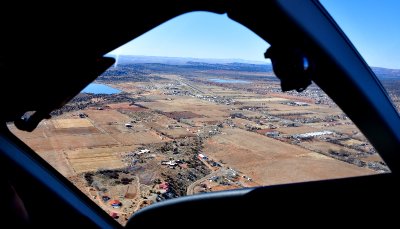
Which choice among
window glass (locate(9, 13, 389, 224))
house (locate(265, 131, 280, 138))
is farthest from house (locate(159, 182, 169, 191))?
house (locate(265, 131, 280, 138))

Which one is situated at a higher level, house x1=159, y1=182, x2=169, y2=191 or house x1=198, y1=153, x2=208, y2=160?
house x1=159, y1=182, x2=169, y2=191

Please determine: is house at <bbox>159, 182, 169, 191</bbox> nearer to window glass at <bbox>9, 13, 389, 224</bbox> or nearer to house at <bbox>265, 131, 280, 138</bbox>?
window glass at <bbox>9, 13, 389, 224</bbox>

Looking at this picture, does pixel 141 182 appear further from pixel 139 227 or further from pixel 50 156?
pixel 139 227

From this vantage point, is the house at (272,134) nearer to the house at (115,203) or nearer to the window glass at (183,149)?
the window glass at (183,149)

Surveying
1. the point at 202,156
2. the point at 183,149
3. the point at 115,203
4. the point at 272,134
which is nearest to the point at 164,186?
the point at 115,203

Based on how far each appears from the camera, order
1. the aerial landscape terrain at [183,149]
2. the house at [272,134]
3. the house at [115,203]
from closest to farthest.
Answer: the house at [115,203] < the aerial landscape terrain at [183,149] < the house at [272,134]

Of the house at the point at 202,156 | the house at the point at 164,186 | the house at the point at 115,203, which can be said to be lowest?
the house at the point at 202,156

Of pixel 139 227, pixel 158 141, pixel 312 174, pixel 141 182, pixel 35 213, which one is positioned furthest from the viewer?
pixel 158 141

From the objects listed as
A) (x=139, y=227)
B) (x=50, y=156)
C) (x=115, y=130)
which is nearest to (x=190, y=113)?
(x=115, y=130)

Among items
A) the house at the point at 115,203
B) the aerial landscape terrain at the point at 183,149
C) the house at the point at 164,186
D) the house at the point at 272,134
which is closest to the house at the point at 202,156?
the aerial landscape terrain at the point at 183,149
